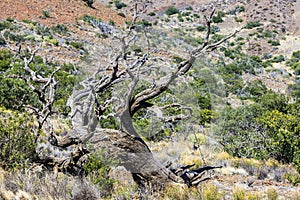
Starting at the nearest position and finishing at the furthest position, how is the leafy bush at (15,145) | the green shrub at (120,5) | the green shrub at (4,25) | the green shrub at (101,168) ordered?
the green shrub at (101,168) → the leafy bush at (15,145) → the green shrub at (4,25) → the green shrub at (120,5)

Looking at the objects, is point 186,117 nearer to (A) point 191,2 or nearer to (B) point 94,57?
(B) point 94,57

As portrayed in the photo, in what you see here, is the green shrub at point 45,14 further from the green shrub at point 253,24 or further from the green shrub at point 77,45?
the green shrub at point 253,24

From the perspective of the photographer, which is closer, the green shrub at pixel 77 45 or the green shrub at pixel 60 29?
the green shrub at pixel 77 45

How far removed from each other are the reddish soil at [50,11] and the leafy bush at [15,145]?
2584cm

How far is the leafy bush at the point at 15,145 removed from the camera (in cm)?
516

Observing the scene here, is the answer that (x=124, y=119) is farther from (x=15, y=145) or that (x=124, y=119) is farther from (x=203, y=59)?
(x=15, y=145)

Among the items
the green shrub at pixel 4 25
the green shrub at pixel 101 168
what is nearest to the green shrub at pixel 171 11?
the green shrub at pixel 4 25

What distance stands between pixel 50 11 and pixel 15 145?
2962 centimetres

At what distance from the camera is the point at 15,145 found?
17.1ft

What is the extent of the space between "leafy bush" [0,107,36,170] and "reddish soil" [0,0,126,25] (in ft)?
84.8

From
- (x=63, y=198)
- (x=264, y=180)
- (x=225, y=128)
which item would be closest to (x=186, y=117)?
(x=63, y=198)

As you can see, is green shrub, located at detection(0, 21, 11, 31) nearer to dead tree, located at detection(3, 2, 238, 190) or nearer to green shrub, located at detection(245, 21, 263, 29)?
dead tree, located at detection(3, 2, 238, 190)

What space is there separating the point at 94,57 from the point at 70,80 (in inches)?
390

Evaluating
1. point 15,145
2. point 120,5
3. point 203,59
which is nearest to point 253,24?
point 120,5
